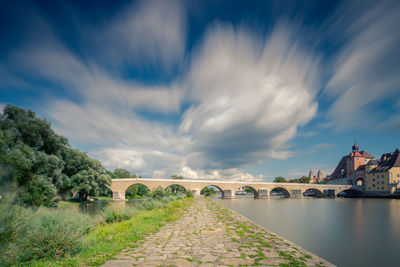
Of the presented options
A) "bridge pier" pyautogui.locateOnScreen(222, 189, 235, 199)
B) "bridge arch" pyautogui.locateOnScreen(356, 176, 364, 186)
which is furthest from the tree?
"bridge pier" pyautogui.locateOnScreen(222, 189, 235, 199)

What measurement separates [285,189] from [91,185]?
41241mm

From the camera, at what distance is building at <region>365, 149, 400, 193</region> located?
154 feet

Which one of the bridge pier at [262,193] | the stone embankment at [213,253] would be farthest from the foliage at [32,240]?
the bridge pier at [262,193]

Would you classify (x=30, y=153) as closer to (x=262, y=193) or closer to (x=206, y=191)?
(x=262, y=193)

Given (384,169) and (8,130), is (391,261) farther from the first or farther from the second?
(384,169)

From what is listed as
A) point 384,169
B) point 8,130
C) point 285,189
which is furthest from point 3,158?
point 384,169

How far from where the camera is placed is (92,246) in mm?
4770

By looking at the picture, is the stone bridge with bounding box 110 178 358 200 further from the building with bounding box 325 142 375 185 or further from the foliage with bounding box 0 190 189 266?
the foliage with bounding box 0 190 189 266

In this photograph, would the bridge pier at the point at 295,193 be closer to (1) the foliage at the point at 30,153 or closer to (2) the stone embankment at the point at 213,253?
(1) the foliage at the point at 30,153

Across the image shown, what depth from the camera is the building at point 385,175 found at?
4681 centimetres

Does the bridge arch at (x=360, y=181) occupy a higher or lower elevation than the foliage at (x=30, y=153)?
lower

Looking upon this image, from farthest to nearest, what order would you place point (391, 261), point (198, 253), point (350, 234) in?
point (350, 234) < point (391, 261) < point (198, 253)

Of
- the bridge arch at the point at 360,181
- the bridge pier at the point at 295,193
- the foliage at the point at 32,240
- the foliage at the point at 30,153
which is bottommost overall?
the bridge pier at the point at 295,193

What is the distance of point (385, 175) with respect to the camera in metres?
48.6
